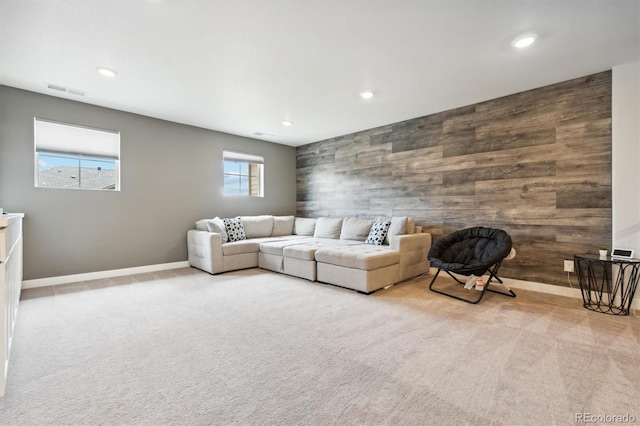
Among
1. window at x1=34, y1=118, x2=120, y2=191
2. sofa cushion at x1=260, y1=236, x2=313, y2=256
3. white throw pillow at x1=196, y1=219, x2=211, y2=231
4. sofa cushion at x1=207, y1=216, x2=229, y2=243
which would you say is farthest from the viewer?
white throw pillow at x1=196, y1=219, x2=211, y2=231

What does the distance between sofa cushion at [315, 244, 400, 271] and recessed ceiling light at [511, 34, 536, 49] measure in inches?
95.5

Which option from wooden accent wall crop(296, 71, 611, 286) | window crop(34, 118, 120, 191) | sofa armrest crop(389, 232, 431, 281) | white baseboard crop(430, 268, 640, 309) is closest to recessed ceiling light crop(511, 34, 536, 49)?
wooden accent wall crop(296, 71, 611, 286)

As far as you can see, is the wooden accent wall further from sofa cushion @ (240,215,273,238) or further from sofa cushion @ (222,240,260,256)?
sofa cushion @ (222,240,260,256)

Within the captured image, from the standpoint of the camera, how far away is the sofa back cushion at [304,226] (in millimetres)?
5863

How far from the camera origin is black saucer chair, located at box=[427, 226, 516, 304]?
10.4 ft

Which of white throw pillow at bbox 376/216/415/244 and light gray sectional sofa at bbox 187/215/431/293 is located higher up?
white throw pillow at bbox 376/216/415/244

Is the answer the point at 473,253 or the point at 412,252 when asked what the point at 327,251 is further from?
the point at 473,253

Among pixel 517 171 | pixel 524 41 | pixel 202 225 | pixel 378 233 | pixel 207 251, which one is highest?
pixel 524 41

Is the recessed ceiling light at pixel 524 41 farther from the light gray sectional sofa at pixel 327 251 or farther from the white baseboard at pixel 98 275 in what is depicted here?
the white baseboard at pixel 98 275

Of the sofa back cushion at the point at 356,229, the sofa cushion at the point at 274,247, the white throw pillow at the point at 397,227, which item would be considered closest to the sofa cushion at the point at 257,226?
the sofa cushion at the point at 274,247

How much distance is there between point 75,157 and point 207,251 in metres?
2.15

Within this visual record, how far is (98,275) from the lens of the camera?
164 inches

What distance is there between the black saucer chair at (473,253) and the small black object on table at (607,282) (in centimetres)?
68

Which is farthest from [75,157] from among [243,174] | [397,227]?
[397,227]
